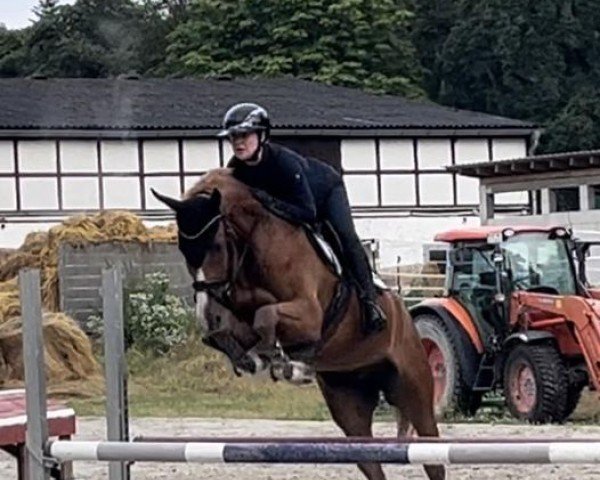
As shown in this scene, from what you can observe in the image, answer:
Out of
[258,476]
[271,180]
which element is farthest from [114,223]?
[271,180]

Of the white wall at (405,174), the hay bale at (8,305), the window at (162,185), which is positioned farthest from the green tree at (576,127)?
the hay bale at (8,305)

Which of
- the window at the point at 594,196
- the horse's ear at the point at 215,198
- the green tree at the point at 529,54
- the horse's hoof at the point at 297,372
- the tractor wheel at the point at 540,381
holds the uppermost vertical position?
the green tree at the point at 529,54

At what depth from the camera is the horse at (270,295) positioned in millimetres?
7219

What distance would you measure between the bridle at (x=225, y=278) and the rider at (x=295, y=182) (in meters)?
0.34

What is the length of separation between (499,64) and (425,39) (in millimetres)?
5075

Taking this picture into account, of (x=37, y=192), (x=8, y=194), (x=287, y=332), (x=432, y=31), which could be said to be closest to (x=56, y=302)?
(x=37, y=192)

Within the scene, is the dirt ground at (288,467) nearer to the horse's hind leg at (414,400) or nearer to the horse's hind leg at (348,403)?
the horse's hind leg at (414,400)

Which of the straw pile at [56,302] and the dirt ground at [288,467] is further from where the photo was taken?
the straw pile at [56,302]

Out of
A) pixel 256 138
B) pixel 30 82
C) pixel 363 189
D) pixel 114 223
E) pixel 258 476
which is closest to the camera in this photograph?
pixel 256 138

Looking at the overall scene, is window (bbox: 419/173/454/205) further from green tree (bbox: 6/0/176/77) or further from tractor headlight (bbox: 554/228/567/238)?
green tree (bbox: 6/0/176/77)

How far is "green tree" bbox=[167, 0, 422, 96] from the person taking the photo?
58.5m

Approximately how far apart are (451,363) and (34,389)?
10.1 metres

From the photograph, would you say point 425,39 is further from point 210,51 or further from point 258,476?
point 258,476

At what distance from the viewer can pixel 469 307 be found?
642 inches
